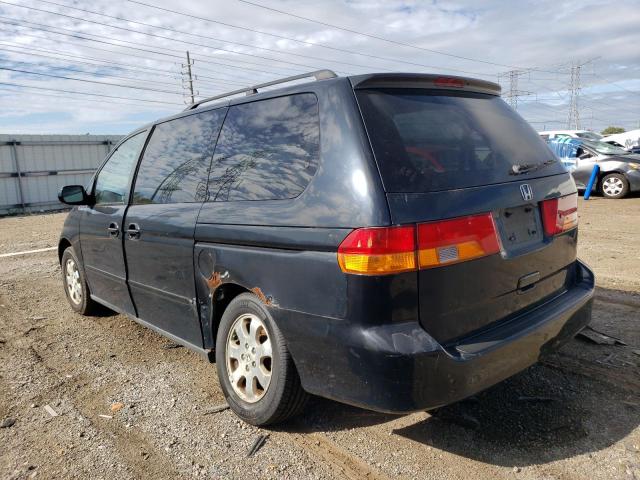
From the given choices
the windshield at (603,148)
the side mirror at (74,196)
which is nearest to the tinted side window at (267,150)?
the side mirror at (74,196)

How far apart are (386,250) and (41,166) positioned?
19.6 meters

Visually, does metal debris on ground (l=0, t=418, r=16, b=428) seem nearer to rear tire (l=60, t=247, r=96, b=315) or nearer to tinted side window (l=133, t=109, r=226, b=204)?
tinted side window (l=133, t=109, r=226, b=204)

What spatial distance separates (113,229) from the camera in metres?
4.12

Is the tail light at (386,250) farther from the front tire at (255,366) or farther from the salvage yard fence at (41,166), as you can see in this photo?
the salvage yard fence at (41,166)

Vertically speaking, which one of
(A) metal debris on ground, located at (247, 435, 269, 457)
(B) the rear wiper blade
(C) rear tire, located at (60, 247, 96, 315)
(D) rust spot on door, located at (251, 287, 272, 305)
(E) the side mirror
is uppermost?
(B) the rear wiper blade

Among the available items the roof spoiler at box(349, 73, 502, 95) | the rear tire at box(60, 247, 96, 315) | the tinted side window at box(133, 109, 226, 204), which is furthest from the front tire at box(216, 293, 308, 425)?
the rear tire at box(60, 247, 96, 315)

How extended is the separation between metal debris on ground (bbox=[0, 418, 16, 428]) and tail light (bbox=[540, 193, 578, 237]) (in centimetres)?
331

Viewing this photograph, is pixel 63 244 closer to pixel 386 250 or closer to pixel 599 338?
pixel 386 250

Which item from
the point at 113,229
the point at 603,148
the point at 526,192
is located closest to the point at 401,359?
the point at 526,192

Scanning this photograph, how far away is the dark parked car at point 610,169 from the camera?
44.1 feet

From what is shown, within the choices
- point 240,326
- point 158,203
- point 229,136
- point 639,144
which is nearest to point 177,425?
point 240,326

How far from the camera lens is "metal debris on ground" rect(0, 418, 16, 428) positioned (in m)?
3.14

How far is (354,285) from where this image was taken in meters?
2.27

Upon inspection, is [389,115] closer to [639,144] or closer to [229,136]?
[229,136]
